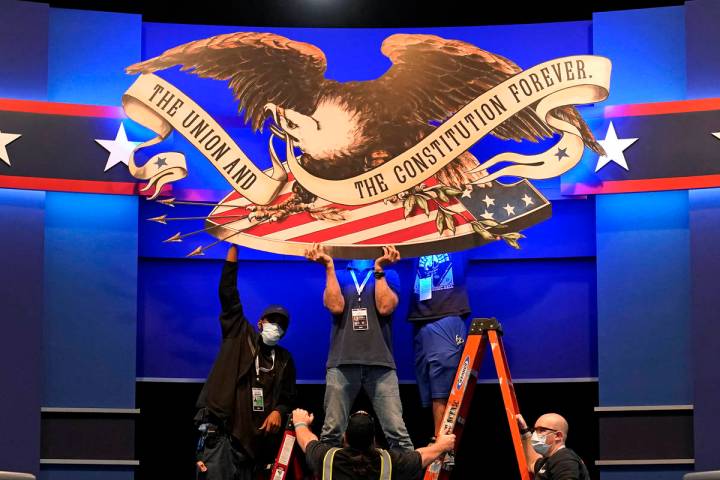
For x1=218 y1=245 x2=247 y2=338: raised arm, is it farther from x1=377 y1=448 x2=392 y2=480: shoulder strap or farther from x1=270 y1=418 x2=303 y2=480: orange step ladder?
x1=377 y1=448 x2=392 y2=480: shoulder strap

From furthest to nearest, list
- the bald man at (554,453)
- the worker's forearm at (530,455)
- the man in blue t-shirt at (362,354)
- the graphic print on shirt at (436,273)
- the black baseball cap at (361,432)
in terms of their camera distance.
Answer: the graphic print on shirt at (436,273), the man in blue t-shirt at (362,354), the worker's forearm at (530,455), the bald man at (554,453), the black baseball cap at (361,432)

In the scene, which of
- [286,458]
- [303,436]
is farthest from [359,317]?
[303,436]

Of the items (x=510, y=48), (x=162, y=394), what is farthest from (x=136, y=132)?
(x=510, y=48)

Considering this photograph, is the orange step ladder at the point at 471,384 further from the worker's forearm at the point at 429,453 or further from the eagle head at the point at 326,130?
the eagle head at the point at 326,130

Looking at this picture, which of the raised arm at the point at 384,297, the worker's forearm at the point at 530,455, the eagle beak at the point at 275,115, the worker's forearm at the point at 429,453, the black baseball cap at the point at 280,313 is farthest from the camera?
the eagle beak at the point at 275,115

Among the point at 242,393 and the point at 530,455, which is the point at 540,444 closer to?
the point at 530,455

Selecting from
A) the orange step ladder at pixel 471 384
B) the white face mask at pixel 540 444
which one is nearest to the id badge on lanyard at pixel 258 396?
the orange step ladder at pixel 471 384

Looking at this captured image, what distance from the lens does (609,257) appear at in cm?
784

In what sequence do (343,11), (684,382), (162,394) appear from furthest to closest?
(343,11) < (162,394) < (684,382)

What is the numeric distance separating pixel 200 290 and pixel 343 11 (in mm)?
2399

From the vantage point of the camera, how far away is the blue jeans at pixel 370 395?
7.39 m

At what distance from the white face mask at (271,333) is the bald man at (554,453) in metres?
1.85

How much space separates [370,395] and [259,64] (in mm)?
2363

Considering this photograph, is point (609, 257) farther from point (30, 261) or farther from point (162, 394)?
point (30, 261)
